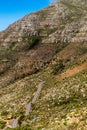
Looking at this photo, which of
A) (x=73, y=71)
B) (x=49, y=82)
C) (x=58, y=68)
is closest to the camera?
(x=49, y=82)

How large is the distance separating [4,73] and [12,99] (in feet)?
193

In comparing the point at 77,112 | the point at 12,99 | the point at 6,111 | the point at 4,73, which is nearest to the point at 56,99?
the point at 6,111

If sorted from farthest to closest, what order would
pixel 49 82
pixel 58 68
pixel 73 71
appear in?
pixel 58 68 < pixel 73 71 < pixel 49 82

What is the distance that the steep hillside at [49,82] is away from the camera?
61.8m

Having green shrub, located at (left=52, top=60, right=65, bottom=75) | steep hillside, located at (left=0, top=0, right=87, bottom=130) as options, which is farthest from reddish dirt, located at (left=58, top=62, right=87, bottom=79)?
green shrub, located at (left=52, top=60, right=65, bottom=75)

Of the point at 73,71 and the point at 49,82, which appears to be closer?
the point at 49,82

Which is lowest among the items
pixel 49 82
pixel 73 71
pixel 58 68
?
pixel 49 82

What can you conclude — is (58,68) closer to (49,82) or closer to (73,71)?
(73,71)

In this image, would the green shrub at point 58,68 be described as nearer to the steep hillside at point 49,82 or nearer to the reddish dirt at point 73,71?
the steep hillside at point 49,82

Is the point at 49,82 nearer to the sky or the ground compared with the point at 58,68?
nearer to the ground

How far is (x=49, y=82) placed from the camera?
12662cm

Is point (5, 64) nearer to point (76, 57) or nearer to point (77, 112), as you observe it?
point (76, 57)

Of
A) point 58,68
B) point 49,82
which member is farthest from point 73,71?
point 58,68

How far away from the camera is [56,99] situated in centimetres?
9762
